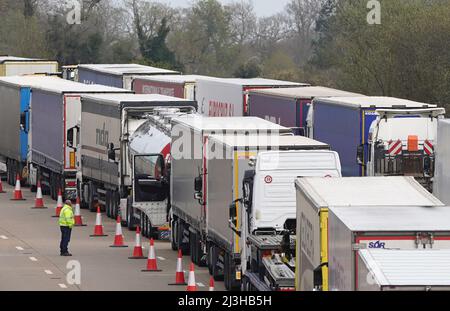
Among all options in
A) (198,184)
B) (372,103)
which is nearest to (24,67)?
(372,103)

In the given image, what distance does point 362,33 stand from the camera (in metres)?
57.9

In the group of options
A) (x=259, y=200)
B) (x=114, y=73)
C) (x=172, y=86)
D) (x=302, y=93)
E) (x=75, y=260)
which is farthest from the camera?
(x=114, y=73)

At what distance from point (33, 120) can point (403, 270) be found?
99.5 ft

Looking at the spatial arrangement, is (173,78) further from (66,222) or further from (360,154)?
(66,222)

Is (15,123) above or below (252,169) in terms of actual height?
below

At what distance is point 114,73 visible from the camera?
184 feet

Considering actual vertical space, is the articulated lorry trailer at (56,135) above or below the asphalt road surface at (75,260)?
above

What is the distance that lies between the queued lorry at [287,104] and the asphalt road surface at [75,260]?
5821 mm

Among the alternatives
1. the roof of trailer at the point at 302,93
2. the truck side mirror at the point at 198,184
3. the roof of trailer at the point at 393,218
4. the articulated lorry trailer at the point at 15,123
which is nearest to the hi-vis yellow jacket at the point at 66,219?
the truck side mirror at the point at 198,184

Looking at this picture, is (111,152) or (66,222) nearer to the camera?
(66,222)

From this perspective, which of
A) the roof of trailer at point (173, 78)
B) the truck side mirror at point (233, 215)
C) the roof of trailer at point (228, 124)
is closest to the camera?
the truck side mirror at point (233, 215)

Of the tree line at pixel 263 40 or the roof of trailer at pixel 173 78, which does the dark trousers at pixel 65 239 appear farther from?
the tree line at pixel 263 40

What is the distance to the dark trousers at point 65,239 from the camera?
2825cm

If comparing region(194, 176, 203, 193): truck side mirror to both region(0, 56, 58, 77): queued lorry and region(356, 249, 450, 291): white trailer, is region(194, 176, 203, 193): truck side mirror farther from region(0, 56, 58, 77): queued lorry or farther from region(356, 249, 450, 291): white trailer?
region(0, 56, 58, 77): queued lorry
